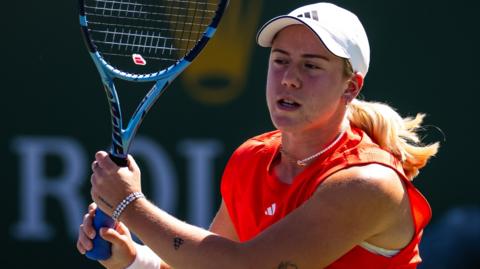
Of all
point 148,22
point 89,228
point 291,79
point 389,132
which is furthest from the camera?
point 148,22

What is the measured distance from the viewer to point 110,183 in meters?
2.72

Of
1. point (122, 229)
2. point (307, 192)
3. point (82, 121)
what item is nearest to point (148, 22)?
point (82, 121)

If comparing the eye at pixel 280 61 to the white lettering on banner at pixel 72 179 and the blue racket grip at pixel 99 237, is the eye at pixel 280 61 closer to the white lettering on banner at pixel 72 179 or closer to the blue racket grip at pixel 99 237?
the blue racket grip at pixel 99 237

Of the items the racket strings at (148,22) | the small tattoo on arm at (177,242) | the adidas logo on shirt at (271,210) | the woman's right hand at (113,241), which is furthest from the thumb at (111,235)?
the racket strings at (148,22)

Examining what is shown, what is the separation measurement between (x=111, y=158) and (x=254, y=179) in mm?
421

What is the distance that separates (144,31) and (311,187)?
1.62 metres

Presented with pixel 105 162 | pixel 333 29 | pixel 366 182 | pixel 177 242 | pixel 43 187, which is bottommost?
pixel 43 187

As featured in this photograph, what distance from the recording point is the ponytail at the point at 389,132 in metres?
2.92

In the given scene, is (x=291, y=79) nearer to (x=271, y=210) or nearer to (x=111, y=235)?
(x=271, y=210)

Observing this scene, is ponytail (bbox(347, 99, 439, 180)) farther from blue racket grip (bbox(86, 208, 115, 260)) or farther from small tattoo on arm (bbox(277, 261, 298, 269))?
blue racket grip (bbox(86, 208, 115, 260))

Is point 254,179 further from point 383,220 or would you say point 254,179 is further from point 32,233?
point 32,233

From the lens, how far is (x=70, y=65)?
16.2ft

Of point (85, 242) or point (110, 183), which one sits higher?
point (110, 183)

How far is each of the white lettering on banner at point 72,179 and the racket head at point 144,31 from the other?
1.55ft
